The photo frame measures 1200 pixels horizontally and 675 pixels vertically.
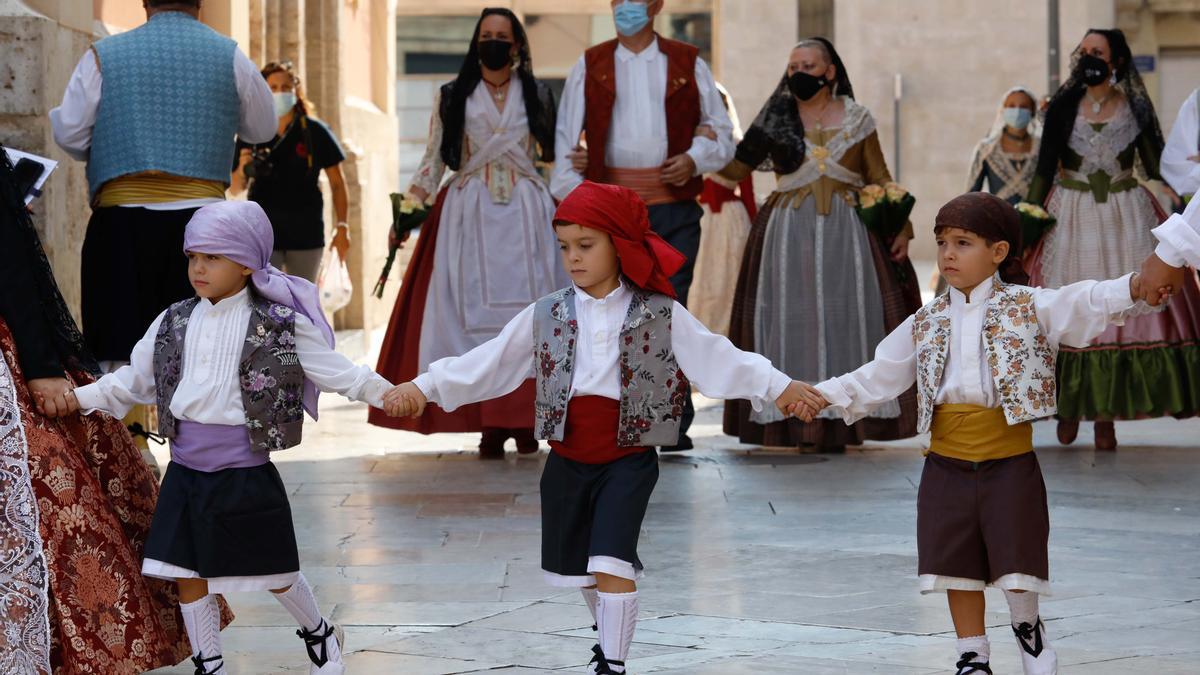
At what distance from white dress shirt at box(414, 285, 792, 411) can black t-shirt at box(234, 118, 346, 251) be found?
658cm

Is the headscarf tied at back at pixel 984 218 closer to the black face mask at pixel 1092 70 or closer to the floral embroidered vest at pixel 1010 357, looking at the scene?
the floral embroidered vest at pixel 1010 357

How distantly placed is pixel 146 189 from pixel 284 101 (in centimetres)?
466

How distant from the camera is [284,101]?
11062 mm

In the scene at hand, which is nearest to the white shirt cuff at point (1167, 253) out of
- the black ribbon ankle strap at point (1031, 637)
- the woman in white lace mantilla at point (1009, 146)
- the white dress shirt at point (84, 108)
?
the black ribbon ankle strap at point (1031, 637)

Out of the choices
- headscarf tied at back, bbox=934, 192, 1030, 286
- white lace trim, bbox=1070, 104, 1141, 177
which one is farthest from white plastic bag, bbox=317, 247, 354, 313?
headscarf tied at back, bbox=934, 192, 1030, 286

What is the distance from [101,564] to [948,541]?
1994 mm

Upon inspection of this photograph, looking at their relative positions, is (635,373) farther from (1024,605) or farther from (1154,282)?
(1154,282)

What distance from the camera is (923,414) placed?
15.6 ft

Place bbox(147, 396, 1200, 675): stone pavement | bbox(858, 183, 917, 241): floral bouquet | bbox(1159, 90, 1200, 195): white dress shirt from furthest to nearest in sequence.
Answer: bbox(858, 183, 917, 241): floral bouquet
bbox(1159, 90, 1200, 195): white dress shirt
bbox(147, 396, 1200, 675): stone pavement

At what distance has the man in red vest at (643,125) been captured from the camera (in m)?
8.81

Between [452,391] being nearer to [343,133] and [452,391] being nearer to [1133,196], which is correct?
[1133,196]

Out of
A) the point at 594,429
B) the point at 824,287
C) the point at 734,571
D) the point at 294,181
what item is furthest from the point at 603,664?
the point at 294,181

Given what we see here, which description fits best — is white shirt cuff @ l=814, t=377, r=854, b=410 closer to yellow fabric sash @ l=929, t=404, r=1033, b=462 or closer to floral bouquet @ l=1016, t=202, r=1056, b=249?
yellow fabric sash @ l=929, t=404, r=1033, b=462

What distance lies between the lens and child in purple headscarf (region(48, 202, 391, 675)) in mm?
4645
